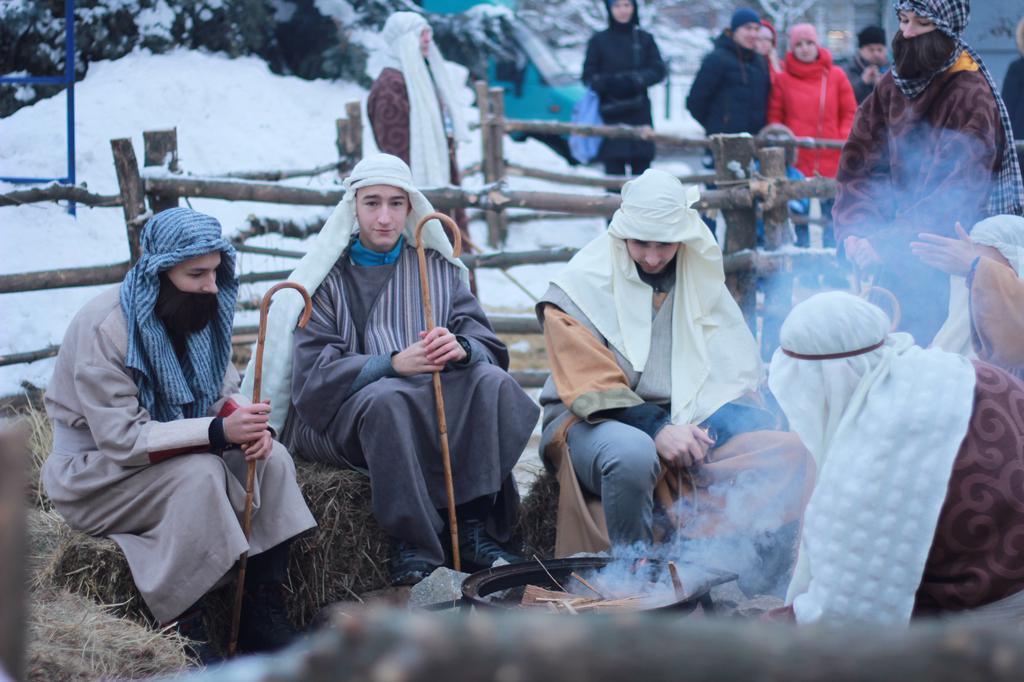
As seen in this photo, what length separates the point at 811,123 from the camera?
882 centimetres

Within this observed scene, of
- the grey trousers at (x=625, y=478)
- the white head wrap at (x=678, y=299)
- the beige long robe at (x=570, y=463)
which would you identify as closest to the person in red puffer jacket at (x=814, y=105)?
the white head wrap at (x=678, y=299)

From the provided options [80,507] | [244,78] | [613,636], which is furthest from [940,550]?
[244,78]

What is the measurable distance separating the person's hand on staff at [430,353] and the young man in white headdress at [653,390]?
45 cm

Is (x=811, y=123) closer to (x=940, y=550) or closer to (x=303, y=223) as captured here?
(x=303, y=223)

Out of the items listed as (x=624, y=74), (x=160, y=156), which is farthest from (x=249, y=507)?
(x=624, y=74)

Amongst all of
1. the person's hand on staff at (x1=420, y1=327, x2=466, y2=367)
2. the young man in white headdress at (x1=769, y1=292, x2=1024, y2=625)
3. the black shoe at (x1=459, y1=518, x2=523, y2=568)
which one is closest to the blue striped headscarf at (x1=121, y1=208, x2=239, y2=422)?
the person's hand on staff at (x1=420, y1=327, x2=466, y2=367)

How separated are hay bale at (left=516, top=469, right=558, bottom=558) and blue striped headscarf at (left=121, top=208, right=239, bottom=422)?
4.71 ft

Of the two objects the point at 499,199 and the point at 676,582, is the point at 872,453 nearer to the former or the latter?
the point at 676,582

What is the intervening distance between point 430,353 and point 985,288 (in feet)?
6.44

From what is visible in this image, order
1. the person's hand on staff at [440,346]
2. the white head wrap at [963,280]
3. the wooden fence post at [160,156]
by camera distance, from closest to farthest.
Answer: the white head wrap at [963,280]
the person's hand on staff at [440,346]
the wooden fence post at [160,156]

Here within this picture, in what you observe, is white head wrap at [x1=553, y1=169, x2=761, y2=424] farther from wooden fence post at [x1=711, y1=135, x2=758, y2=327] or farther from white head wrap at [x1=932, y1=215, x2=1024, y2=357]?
wooden fence post at [x1=711, y1=135, x2=758, y2=327]

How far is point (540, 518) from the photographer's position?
4.80m

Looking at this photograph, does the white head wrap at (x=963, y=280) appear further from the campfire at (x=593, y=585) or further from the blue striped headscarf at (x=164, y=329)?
the blue striped headscarf at (x=164, y=329)

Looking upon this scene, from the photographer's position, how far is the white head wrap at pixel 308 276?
455cm
